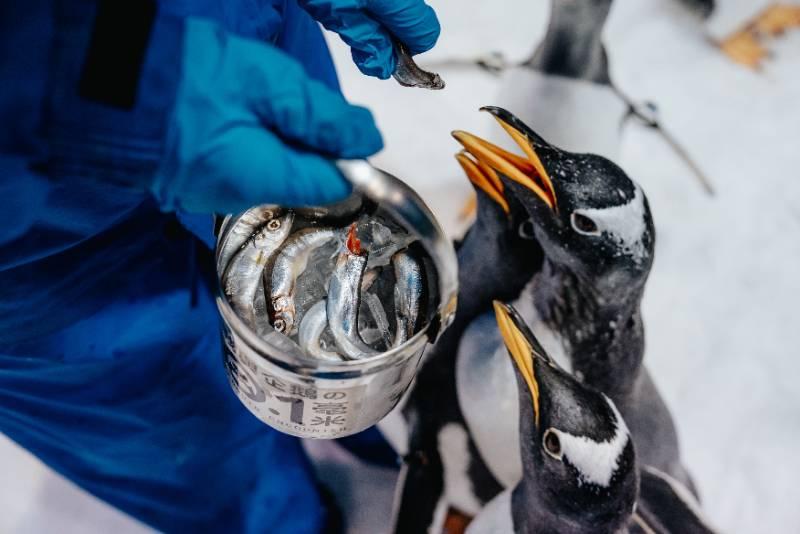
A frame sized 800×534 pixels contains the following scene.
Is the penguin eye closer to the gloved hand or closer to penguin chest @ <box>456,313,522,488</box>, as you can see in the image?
penguin chest @ <box>456,313,522,488</box>

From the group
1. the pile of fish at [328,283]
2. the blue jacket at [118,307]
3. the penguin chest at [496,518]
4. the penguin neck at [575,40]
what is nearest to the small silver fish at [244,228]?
the pile of fish at [328,283]

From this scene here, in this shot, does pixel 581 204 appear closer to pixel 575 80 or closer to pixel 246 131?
pixel 246 131

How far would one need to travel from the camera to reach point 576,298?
0.84m

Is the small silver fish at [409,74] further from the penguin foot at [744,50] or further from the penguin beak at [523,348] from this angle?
the penguin foot at [744,50]

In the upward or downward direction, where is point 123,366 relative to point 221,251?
downward

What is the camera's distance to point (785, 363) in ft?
3.99

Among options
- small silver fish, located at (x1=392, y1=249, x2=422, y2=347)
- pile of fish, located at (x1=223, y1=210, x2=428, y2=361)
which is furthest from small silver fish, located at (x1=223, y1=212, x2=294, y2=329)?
small silver fish, located at (x1=392, y1=249, x2=422, y2=347)

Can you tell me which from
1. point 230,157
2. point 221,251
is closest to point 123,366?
point 221,251

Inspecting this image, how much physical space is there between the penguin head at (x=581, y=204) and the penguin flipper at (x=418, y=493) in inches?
15.5

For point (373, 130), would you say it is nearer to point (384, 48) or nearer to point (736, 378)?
point (384, 48)

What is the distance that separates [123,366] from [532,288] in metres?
0.49

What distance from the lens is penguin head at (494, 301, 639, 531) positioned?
73cm

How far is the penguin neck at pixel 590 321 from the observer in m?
0.83

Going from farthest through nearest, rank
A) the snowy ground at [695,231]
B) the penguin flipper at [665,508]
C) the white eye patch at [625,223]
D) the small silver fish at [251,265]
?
1. the snowy ground at [695,231]
2. the penguin flipper at [665,508]
3. the white eye patch at [625,223]
4. the small silver fish at [251,265]
